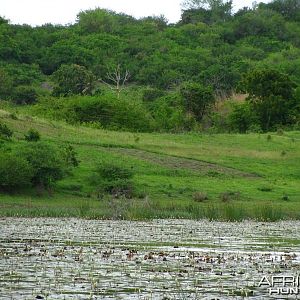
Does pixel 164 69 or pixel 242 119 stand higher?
pixel 164 69

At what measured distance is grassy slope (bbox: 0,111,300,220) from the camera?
144 feet

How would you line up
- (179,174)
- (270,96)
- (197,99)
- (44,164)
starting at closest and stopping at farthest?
1. (44,164)
2. (179,174)
3. (270,96)
4. (197,99)

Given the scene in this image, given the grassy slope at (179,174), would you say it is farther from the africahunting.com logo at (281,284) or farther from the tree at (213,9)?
the tree at (213,9)

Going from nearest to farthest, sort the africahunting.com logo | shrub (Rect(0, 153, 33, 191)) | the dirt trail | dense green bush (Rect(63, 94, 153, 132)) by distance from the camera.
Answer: the africahunting.com logo < shrub (Rect(0, 153, 33, 191)) < the dirt trail < dense green bush (Rect(63, 94, 153, 132))

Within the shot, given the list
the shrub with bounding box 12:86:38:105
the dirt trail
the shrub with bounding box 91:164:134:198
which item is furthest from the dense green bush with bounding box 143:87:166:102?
the shrub with bounding box 91:164:134:198

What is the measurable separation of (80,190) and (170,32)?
106 m

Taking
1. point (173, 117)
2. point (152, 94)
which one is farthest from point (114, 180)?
point (152, 94)

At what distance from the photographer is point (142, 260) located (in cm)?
2291

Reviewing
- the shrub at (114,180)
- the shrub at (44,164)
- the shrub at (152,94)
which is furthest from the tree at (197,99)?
the shrub at (44,164)

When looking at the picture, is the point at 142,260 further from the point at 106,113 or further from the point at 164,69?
the point at 164,69

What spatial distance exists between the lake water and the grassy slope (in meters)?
7.01

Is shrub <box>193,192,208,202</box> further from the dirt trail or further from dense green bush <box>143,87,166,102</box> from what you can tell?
dense green bush <box>143,87,166,102</box>

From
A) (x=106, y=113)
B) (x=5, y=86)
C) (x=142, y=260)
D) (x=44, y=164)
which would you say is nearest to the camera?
(x=142, y=260)

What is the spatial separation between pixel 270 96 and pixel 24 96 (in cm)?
3331
